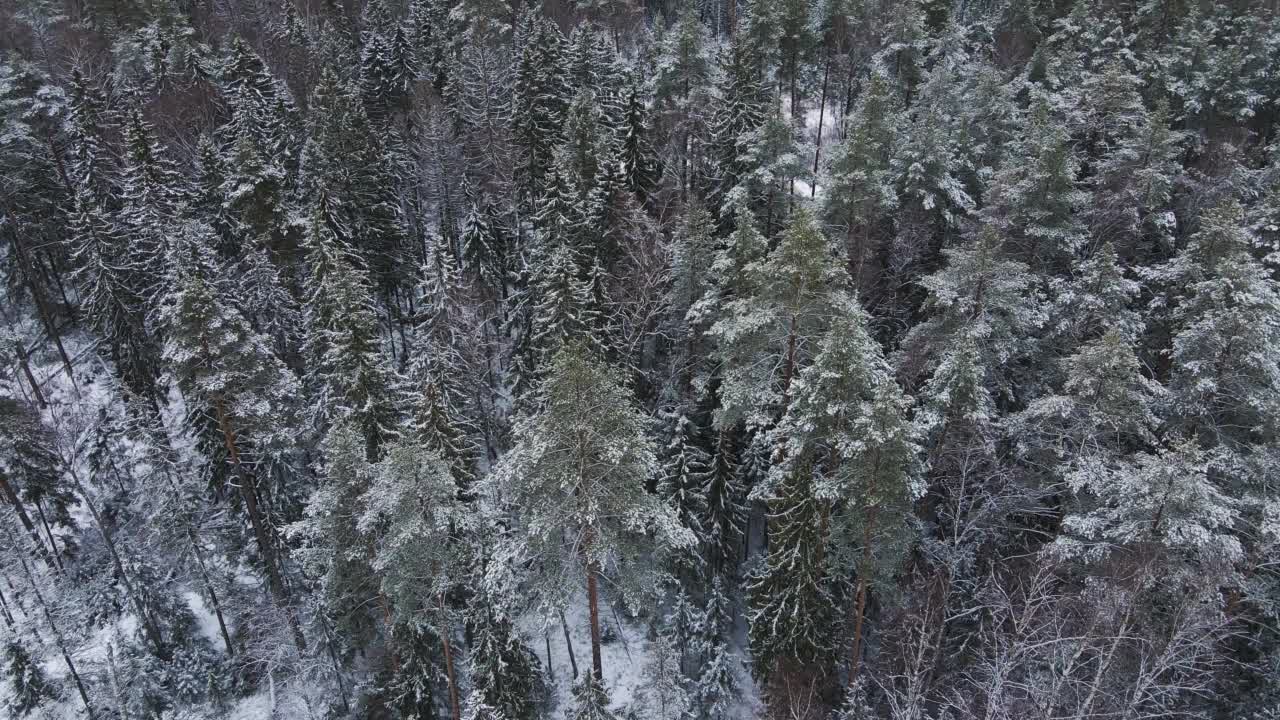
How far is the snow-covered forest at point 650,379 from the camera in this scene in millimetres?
20734

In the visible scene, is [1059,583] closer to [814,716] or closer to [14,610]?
[814,716]

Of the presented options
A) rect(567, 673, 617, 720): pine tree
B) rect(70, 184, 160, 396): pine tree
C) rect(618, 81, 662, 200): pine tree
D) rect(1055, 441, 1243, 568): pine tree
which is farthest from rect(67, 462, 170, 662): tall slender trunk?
rect(1055, 441, 1243, 568): pine tree

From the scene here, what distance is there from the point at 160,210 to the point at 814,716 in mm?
34781

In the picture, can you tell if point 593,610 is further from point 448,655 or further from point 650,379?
point 650,379

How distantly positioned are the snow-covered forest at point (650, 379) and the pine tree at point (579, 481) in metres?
0.14

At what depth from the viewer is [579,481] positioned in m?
19.0

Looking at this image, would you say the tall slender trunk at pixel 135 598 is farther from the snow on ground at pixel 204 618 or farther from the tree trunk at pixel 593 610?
the tree trunk at pixel 593 610

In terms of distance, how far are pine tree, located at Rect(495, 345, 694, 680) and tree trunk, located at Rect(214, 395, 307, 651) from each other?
12.2 meters

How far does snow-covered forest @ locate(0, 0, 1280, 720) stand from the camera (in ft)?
68.0

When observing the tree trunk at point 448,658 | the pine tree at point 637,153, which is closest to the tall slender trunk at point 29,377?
the tree trunk at point 448,658

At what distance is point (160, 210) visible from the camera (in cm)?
3494

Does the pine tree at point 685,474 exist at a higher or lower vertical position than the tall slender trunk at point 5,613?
higher

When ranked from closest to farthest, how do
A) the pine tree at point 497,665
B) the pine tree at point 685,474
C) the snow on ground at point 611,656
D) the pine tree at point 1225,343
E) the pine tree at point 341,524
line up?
1. the pine tree at point 1225,343
2. the pine tree at point 341,524
3. the pine tree at point 497,665
4. the pine tree at point 685,474
5. the snow on ground at point 611,656

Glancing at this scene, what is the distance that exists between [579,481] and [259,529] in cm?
1726
